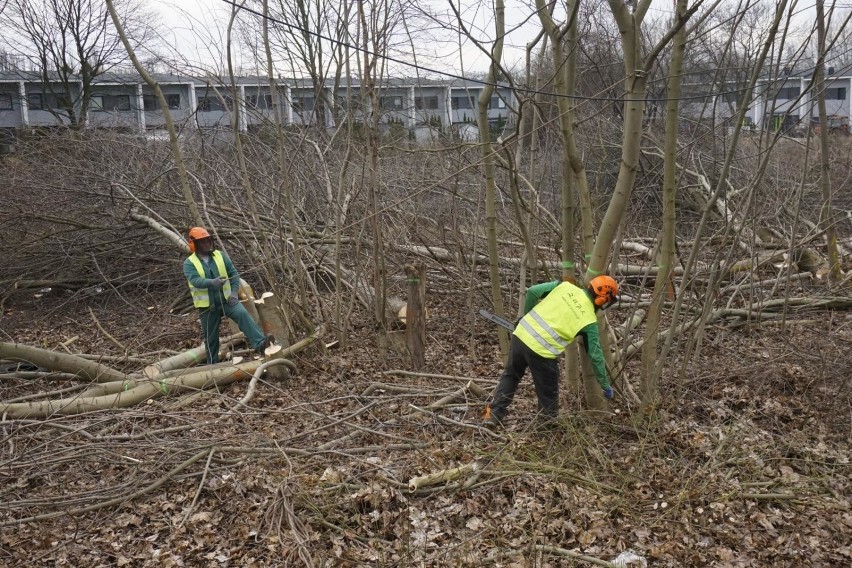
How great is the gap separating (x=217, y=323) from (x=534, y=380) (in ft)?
12.0

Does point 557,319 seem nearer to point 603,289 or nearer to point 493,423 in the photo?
point 603,289

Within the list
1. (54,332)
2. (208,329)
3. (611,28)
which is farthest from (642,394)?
(54,332)

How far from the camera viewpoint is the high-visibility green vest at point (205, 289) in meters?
7.46

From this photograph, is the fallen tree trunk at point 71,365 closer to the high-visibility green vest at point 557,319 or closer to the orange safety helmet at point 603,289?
the high-visibility green vest at point 557,319

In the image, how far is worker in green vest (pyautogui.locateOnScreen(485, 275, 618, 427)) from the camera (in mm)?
5062

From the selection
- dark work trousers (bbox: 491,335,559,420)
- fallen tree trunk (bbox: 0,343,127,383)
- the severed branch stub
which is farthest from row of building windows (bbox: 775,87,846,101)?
fallen tree trunk (bbox: 0,343,127,383)

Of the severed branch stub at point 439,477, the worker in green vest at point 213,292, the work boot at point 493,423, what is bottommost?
the severed branch stub at point 439,477

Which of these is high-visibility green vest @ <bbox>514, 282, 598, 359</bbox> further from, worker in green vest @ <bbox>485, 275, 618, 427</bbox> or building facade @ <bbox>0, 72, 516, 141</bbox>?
building facade @ <bbox>0, 72, 516, 141</bbox>

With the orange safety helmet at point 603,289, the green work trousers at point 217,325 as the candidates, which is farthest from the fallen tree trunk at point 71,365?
the orange safety helmet at point 603,289

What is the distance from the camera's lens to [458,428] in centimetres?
561

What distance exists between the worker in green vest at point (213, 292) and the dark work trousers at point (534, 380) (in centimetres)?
304

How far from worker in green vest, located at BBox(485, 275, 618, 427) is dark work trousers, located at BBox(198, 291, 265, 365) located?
3.08m

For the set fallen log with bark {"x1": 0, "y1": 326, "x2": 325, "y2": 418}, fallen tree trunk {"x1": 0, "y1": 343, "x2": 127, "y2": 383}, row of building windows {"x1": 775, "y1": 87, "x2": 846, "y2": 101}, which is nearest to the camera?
fallen log with bark {"x1": 0, "y1": 326, "x2": 325, "y2": 418}

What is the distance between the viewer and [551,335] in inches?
203
